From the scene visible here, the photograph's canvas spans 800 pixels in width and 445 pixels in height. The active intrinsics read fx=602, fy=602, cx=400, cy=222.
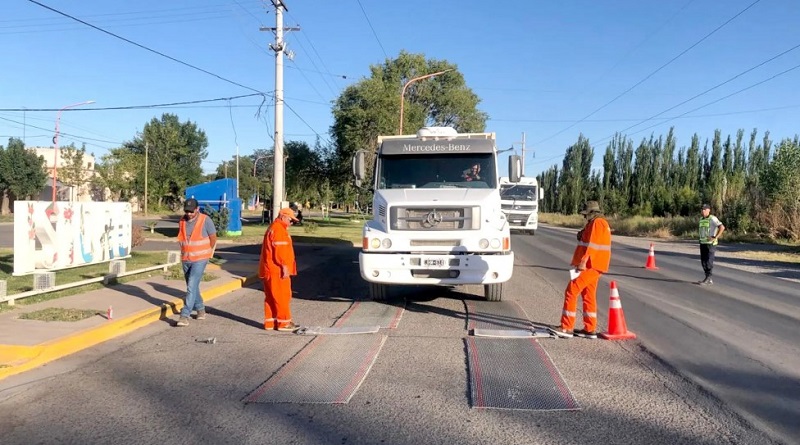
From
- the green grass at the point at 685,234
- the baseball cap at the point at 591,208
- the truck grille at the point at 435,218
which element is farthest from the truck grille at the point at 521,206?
the baseball cap at the point at 591,208

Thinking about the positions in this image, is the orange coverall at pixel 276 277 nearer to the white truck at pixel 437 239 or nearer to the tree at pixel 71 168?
the white truck at pixel 437 239

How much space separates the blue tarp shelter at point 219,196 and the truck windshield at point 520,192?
1413cm

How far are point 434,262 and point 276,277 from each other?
8.02 ft

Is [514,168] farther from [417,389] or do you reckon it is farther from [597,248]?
[417,389]

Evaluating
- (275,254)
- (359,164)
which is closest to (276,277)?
(275,254)

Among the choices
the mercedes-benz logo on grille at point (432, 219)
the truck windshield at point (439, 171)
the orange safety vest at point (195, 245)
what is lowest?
the orange safety vest at point (195, 245)

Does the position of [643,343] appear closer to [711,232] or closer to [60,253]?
[711,232]

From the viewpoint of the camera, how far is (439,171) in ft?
34.5

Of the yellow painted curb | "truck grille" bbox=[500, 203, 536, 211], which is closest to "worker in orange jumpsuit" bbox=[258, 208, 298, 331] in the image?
the yellow painted curb

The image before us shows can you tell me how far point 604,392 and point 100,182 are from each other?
6208cm

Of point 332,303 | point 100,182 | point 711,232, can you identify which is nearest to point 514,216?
point 711,232

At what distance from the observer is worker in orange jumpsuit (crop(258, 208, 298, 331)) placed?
8055 mm

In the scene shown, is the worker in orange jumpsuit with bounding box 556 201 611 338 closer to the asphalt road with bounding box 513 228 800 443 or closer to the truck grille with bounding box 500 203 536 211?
the asphalt road with bounding box 513 228 800 443

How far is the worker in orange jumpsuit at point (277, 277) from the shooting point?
26.4ft
